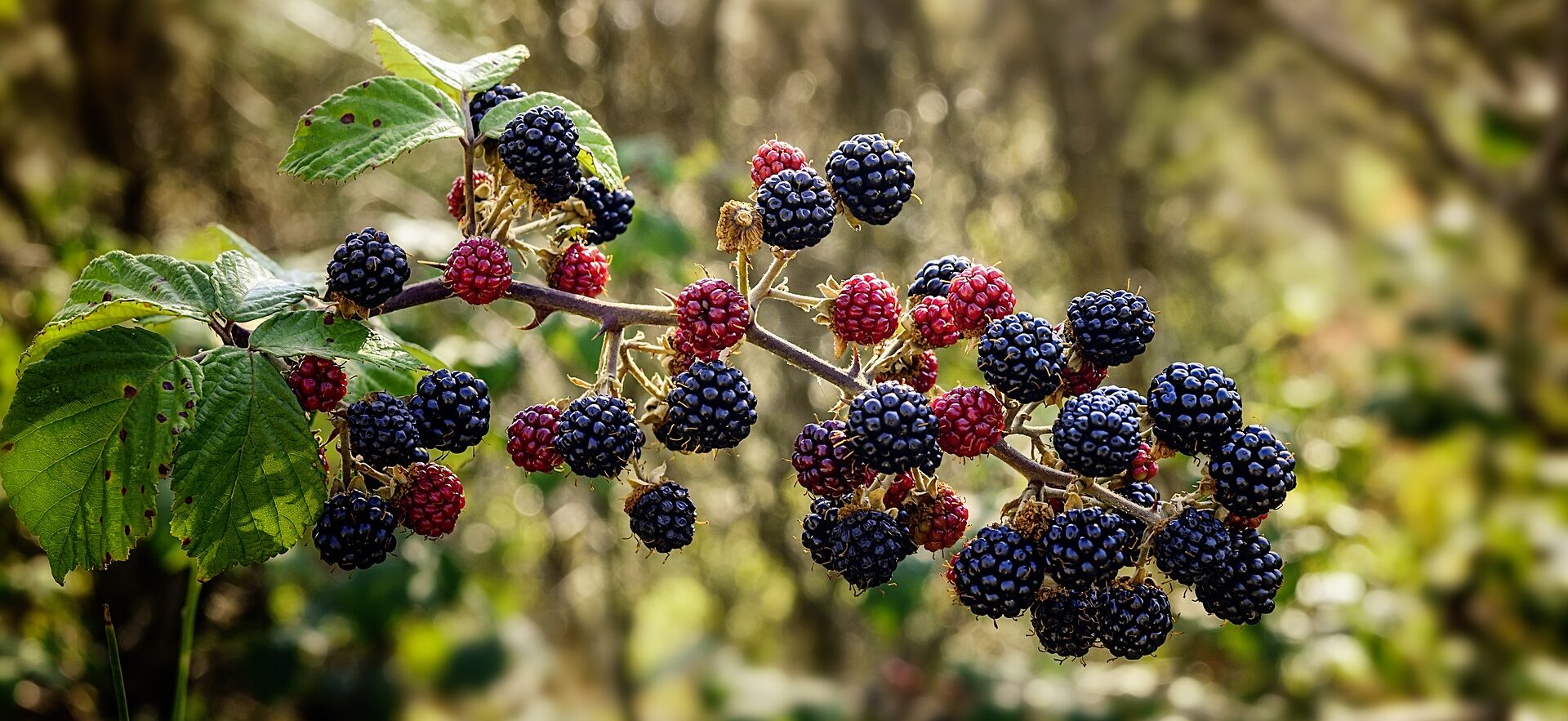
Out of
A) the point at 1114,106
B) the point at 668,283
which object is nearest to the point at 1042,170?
the point at 1114,106

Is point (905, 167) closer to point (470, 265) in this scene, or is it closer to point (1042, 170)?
point (470, 265)

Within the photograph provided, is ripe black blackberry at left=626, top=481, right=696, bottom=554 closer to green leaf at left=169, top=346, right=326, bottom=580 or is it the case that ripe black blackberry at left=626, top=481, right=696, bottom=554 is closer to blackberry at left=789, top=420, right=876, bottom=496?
blackberry at left=789, top=420, right=876, bottom=496

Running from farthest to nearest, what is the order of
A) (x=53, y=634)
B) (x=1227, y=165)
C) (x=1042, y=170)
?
1. (x=1227, y=165)
2. (x=1042, y=170)
3. (x=53, y=634)

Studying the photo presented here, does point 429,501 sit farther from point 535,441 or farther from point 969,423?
point 969,423

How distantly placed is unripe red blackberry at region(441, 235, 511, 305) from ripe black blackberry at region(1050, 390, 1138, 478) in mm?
570

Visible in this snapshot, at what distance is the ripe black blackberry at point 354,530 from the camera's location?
3.10ft

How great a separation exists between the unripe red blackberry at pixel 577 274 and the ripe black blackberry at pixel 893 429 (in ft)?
1.17

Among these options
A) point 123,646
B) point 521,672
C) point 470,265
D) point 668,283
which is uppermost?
point 668,283

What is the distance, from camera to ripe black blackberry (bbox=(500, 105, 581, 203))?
0.97 m

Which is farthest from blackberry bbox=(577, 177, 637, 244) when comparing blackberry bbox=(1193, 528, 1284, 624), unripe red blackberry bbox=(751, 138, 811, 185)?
blackberry bbox=(1193, 528, 1284, 624)

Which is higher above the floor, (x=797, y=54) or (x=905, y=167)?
(x=797, y=54)

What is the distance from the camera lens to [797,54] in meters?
3.80

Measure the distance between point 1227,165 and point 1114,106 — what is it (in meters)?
0.65

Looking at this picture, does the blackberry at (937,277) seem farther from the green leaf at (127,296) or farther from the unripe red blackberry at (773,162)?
the green leaf at (127,296)
